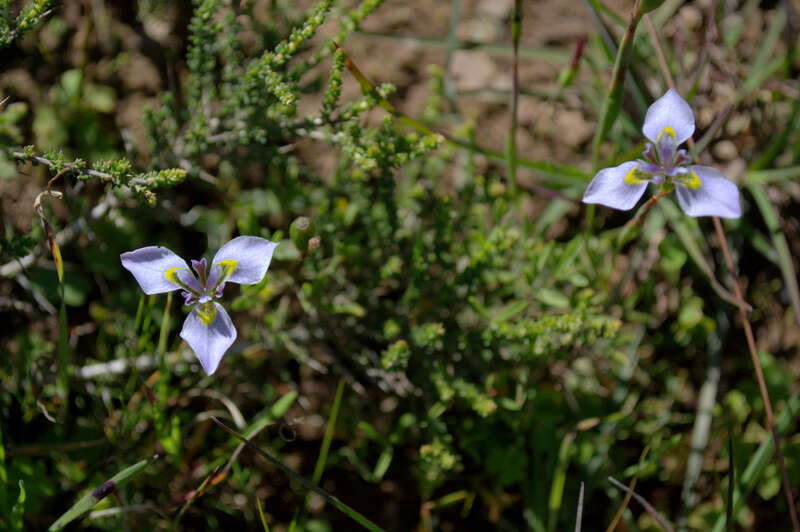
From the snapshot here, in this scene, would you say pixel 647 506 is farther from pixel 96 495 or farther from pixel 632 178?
pixel 96 495

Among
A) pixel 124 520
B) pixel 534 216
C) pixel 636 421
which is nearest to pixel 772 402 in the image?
pixel 636 421

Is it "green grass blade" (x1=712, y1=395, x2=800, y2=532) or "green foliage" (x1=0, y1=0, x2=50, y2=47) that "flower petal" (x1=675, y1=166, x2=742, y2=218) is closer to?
"green grass blade" (x1=712, y1=395, x2=800, y2=532)

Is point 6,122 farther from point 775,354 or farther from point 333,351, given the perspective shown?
point 775,354

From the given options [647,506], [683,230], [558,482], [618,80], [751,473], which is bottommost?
[558,482]

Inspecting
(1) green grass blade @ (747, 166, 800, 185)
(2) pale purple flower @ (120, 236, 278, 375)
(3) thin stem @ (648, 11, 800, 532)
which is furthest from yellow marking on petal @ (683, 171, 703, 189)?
(1) green grass blade @ (747, 166, 800, 185)

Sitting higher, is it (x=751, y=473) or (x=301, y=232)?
(x=301, y=232)

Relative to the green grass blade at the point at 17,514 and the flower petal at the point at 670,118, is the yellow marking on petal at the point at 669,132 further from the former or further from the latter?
the green grass blade at the point at 17,514

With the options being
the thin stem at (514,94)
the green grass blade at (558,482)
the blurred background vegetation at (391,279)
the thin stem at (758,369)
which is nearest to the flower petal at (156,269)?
the blurred background vegetation at (391,279)

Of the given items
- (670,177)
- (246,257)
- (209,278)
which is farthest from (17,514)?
(670,177)
